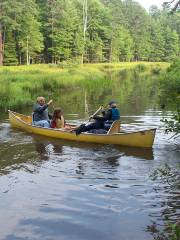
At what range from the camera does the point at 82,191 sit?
996cm

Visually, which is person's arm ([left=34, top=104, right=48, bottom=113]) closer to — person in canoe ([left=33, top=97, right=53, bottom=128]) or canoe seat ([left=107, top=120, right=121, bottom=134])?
person in canoe ([left=33, top=97, right=53, bottom=128])

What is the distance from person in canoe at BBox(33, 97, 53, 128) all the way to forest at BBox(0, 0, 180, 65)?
3125cm

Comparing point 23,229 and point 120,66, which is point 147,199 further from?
point 120,66

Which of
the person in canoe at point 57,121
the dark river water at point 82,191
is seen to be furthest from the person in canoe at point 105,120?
the person in canoe at point 57,121

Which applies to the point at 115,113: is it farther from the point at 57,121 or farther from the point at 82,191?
the point at 82,191

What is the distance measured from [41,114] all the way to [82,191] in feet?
27.3

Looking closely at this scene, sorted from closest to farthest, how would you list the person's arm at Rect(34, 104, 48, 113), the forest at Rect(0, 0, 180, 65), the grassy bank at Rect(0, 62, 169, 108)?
the person's arm at Rect(34, 104, 48, 113)
the grassy bank at Rect(0, 62, 169, 108)
the forest at Rect(0, 0, 180, 65)

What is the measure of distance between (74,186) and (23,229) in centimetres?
262

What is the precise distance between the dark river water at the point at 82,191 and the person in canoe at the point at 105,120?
714mm

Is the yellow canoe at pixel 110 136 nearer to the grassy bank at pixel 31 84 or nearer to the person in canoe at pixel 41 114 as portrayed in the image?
the person in canoe at pixel 41 114

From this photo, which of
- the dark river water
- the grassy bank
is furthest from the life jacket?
the grassy bank

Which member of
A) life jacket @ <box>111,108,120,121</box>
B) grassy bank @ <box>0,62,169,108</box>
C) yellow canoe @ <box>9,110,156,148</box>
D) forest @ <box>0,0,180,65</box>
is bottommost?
yellow canoe @ <box>9,110,156,148</box>

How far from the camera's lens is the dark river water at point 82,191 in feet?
26.0

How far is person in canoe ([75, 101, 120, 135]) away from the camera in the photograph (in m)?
15.6
